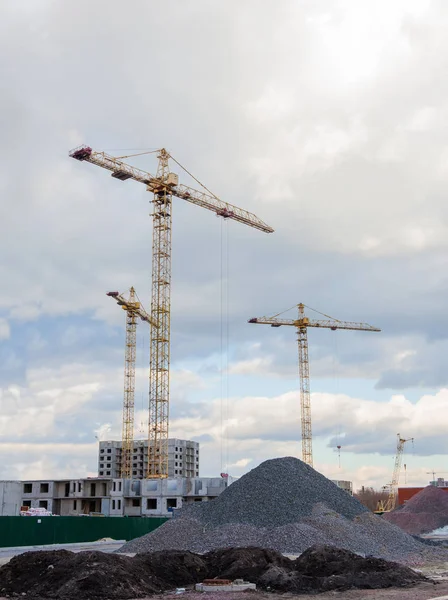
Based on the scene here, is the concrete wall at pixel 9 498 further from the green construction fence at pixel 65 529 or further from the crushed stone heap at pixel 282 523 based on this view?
the crushed stone heap at pixel 282 523

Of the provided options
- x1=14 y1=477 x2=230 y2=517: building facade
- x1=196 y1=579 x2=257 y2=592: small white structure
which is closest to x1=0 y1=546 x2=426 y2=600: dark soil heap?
x1=196 y1=579 x2=257 y2=592: small white structure

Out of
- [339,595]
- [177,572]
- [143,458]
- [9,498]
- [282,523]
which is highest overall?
[143,458]

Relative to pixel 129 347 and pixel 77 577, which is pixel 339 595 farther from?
pixel 129 347

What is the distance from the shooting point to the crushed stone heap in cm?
3641

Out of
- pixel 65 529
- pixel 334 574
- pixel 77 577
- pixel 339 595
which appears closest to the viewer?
pixel 77 577

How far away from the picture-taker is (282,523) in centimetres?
3900

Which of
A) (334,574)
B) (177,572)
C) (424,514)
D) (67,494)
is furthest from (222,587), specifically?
(67,494)

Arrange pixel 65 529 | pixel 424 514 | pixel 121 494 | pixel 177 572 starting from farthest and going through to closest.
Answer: pixel 121 494, pixel 424 514, pixel 65 529, pixel 177 572

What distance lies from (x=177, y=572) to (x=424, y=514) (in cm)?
6527

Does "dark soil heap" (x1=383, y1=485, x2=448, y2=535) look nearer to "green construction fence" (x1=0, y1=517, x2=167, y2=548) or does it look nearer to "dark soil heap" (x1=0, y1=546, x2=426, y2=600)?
"green construction fence" (x1=0, y1=517, x2=167, y2=548)

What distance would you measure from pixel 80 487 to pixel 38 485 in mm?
7172

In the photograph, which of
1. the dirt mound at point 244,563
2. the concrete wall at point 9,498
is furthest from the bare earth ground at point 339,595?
the concrete wall at point 9,498

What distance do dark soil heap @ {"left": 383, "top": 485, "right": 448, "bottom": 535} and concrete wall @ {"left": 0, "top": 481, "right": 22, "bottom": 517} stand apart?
40488 millimetres

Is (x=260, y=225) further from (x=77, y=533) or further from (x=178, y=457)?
(x=178, y=457)
